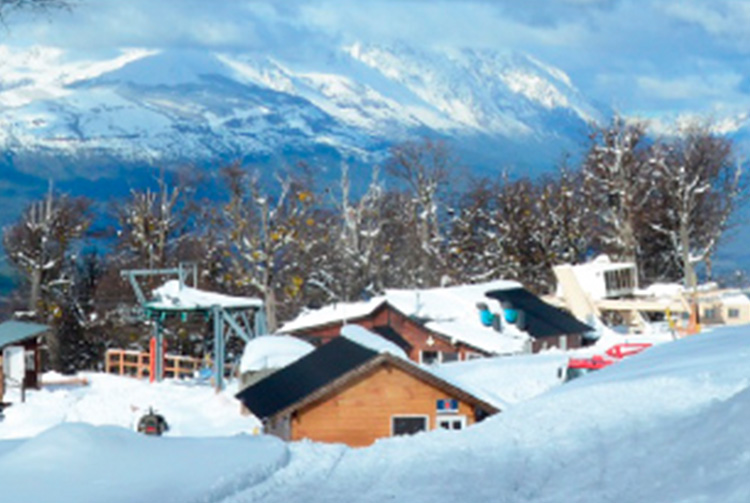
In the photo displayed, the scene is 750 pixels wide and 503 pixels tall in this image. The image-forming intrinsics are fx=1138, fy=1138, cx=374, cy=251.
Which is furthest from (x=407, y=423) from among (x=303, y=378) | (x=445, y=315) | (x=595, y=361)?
(x=445, y=315)

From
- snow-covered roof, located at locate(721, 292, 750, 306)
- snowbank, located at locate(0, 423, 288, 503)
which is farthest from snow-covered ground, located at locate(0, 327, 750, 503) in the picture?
snow-covered roof, located at locate(721, 292, 750, 306)

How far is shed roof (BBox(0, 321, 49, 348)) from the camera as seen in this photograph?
4388 cm

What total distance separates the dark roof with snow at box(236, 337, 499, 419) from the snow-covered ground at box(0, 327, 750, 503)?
27.9 ft

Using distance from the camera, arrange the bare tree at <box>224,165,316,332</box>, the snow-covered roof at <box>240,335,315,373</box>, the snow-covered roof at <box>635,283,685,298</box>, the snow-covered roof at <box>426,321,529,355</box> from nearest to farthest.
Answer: the snow-covered roof at <box>240,335,315,373</box> < the snow-covered roof at <box>426,321,529,355</box> < the bare tree at <box>224,165,316,332</box> < the snow-covered roof at <box>635,283,685,298</box>

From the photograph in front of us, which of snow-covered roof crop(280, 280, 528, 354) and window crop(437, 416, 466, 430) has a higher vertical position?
snow-covered roof crop(280, 280, 528, 354)

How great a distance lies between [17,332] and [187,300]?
24.1ft

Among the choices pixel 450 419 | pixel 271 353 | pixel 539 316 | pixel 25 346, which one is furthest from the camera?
pixel 539 316

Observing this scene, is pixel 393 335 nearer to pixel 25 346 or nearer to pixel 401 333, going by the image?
pixel 401 333

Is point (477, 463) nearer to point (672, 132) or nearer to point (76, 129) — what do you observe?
point (672, 132)

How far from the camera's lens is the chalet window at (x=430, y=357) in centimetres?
4475

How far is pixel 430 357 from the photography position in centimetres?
4500

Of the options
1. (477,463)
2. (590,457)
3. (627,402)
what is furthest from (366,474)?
(627,402)

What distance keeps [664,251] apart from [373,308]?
24.9 metres

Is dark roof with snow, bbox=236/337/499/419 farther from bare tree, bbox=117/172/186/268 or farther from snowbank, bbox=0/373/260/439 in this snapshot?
bare tree, bbox=117/172/186/268
